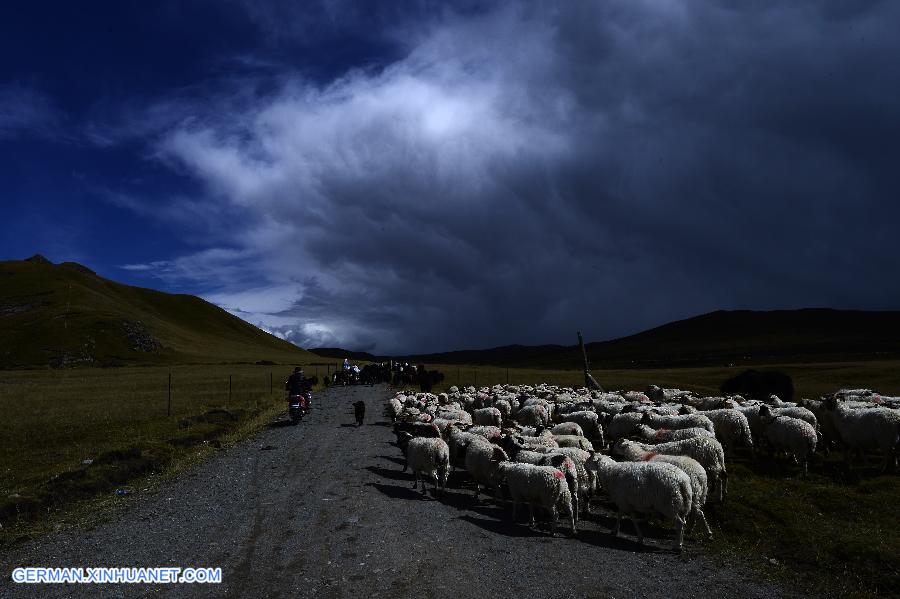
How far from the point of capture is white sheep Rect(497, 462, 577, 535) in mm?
10422

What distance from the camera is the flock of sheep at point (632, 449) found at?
10125mm

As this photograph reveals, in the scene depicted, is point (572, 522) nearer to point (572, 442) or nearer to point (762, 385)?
point (572, 442)

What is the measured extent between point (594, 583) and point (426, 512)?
15.1 ft

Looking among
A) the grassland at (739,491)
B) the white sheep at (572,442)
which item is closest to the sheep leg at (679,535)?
the grassland at (739,491)

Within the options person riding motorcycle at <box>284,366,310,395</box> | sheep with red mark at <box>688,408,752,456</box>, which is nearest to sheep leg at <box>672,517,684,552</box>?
sheep with red mark at <box>688,408,752,456</box>

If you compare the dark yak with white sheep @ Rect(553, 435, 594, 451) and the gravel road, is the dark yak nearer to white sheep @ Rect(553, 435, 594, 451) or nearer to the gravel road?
white sheep @ Rect(553, 435, 594, 451)

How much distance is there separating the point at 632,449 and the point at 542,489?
268 cm

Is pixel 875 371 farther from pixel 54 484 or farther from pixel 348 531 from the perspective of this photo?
pixel 54 484

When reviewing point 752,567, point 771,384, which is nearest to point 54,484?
point 752,567

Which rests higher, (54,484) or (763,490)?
(54,484)

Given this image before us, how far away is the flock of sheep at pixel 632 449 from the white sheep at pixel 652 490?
18 mm

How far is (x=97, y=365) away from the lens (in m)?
105

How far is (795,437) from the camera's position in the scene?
14.5 metres

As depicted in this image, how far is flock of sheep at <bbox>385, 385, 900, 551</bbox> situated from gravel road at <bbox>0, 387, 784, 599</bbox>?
711mm
